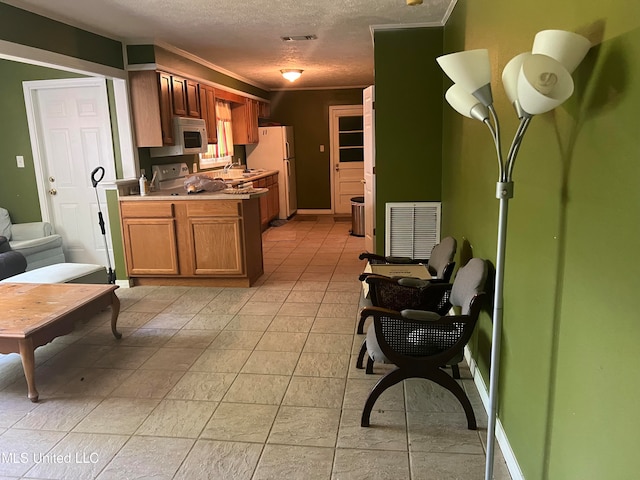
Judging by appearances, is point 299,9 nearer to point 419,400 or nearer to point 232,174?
point 419,400

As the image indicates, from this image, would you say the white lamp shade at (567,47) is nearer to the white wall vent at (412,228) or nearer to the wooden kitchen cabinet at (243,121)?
the white wall vent at (412,228)

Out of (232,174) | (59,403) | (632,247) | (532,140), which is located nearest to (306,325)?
(59,403)

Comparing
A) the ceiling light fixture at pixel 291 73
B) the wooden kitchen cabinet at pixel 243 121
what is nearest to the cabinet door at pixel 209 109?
the ceiling light fixture at pixel 291 73

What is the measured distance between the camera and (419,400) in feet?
8.33

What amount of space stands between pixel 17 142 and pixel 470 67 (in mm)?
5260

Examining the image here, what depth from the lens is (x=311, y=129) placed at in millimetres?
8914

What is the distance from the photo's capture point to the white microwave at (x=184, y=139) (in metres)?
4.92

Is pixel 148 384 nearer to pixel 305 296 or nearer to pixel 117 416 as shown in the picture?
pixel 117 416

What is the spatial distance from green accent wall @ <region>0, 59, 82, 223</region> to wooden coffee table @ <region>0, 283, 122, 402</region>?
223 cm

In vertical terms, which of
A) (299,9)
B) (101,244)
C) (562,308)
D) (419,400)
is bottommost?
(419,400)

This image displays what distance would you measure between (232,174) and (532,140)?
6.02 metres

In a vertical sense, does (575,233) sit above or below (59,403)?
above

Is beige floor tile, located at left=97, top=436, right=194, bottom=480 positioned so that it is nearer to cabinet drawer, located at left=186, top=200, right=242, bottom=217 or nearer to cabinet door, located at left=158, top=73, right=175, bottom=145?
cabinet drawer, located at left=186, top=200, right=242, bottom=217

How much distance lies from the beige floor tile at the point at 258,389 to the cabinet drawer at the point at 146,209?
2.22m
